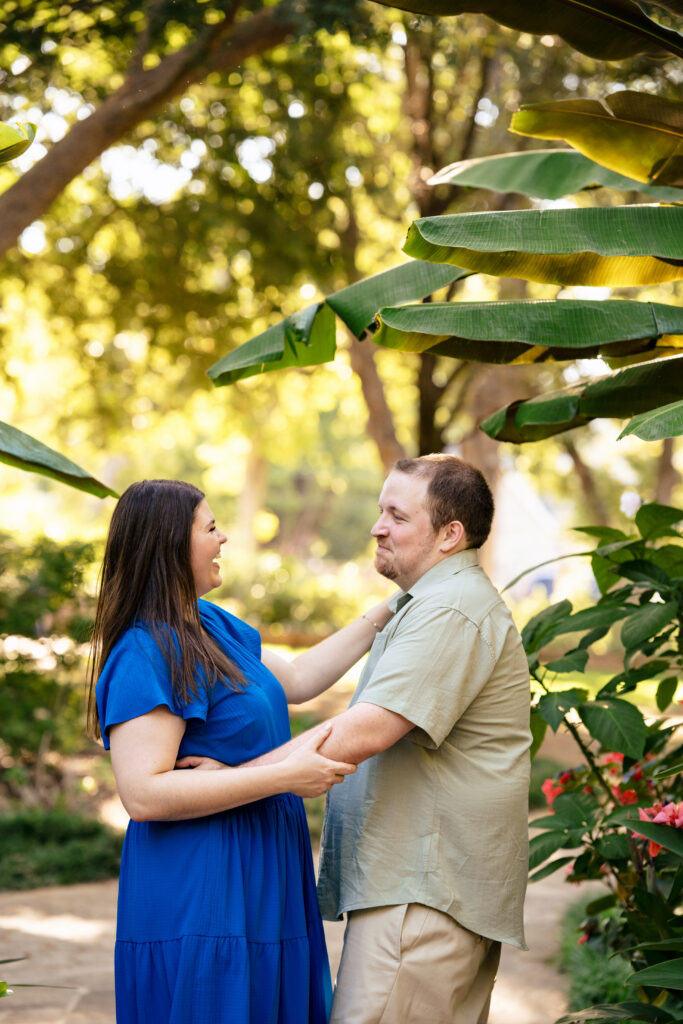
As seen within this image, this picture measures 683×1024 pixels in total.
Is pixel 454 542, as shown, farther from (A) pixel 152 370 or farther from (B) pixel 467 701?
(A) pixel 152 370

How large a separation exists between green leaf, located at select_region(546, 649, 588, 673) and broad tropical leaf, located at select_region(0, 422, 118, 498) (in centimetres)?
146

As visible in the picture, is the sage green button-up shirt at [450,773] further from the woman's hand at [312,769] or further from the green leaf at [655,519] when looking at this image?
the green leaf at [655,519]

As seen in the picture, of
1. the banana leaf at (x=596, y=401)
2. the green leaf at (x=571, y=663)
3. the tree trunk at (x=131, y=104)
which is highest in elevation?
the tree trunk at (x=131, y=104)

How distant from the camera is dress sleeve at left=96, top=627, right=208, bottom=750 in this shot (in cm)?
226

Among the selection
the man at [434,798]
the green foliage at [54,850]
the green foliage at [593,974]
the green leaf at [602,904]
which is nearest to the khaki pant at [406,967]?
the man at [434,798]

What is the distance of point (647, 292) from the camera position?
1459 centimetres

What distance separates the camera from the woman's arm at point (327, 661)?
3.01m

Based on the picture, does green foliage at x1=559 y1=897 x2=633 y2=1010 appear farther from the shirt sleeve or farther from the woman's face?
the woman's face

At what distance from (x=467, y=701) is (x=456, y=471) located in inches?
25.3

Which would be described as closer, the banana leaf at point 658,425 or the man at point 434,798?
the banana leaf at point 658,425

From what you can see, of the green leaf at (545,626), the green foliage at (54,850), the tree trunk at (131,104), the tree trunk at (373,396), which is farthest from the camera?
the tree trunk at (373,396)

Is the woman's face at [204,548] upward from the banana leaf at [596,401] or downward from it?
downward

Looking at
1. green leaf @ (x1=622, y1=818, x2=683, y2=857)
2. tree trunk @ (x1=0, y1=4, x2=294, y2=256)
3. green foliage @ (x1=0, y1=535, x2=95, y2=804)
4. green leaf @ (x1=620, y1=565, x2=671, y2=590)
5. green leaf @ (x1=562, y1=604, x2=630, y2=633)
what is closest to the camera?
green leaf @ (x1=622, y1=818, x2=683, y2=857)

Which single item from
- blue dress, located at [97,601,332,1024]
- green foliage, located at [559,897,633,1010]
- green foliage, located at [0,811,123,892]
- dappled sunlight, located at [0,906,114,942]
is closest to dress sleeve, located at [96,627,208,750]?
blue dress, located at [97,601,332,1024]
